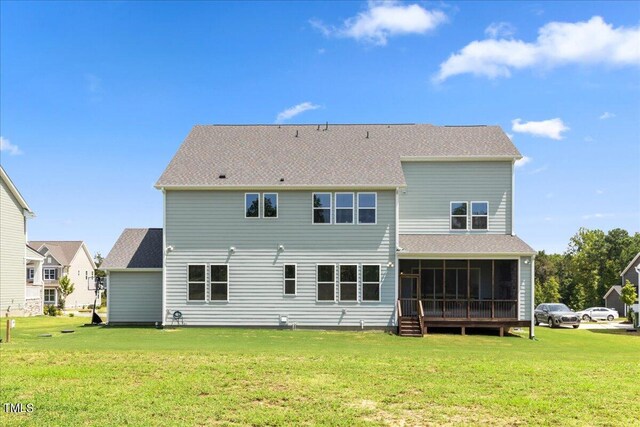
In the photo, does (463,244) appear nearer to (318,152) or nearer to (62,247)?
(318,152)

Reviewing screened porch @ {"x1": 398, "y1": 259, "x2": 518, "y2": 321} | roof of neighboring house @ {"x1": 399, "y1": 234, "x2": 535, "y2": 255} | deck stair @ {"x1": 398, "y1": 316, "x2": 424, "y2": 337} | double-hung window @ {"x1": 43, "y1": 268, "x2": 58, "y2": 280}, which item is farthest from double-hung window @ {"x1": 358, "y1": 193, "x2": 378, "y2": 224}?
double-hung window @ {"x1": 43, "y1": 268, "x2": 58, "y2": 280}

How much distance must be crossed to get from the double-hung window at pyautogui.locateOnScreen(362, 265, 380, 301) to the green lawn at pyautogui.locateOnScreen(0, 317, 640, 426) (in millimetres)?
4727

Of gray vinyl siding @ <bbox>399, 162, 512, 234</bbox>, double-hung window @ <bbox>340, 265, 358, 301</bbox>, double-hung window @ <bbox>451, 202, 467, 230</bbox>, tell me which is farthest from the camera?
double-hung window @ <bbox>451, 202, 467, 230</bbox>

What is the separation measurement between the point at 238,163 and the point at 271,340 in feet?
28.5

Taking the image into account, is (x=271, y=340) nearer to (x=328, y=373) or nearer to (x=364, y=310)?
(x=364, y=310)

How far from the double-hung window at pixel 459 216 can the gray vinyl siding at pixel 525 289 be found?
3.00 meters

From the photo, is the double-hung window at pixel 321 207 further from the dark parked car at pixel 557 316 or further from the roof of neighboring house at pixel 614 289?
the roof of neighboring house at pixel 614 289

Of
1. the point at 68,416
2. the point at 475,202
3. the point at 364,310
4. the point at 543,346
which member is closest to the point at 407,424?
the point at 68,416

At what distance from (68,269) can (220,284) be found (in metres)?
38.6

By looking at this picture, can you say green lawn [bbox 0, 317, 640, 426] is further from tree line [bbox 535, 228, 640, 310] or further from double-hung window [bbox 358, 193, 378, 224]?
tree line [bbox 535, 228, 640, 310]

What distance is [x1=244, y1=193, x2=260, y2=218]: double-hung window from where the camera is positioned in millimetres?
22906

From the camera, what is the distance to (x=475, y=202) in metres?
24.0

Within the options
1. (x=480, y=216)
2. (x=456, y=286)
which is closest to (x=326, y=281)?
(x=456, y=286)

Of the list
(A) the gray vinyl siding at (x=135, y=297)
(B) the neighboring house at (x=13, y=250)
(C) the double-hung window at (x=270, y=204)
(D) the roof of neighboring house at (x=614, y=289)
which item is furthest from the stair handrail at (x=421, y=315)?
(D) the roof of neighboring house at (x=614, y=289)
